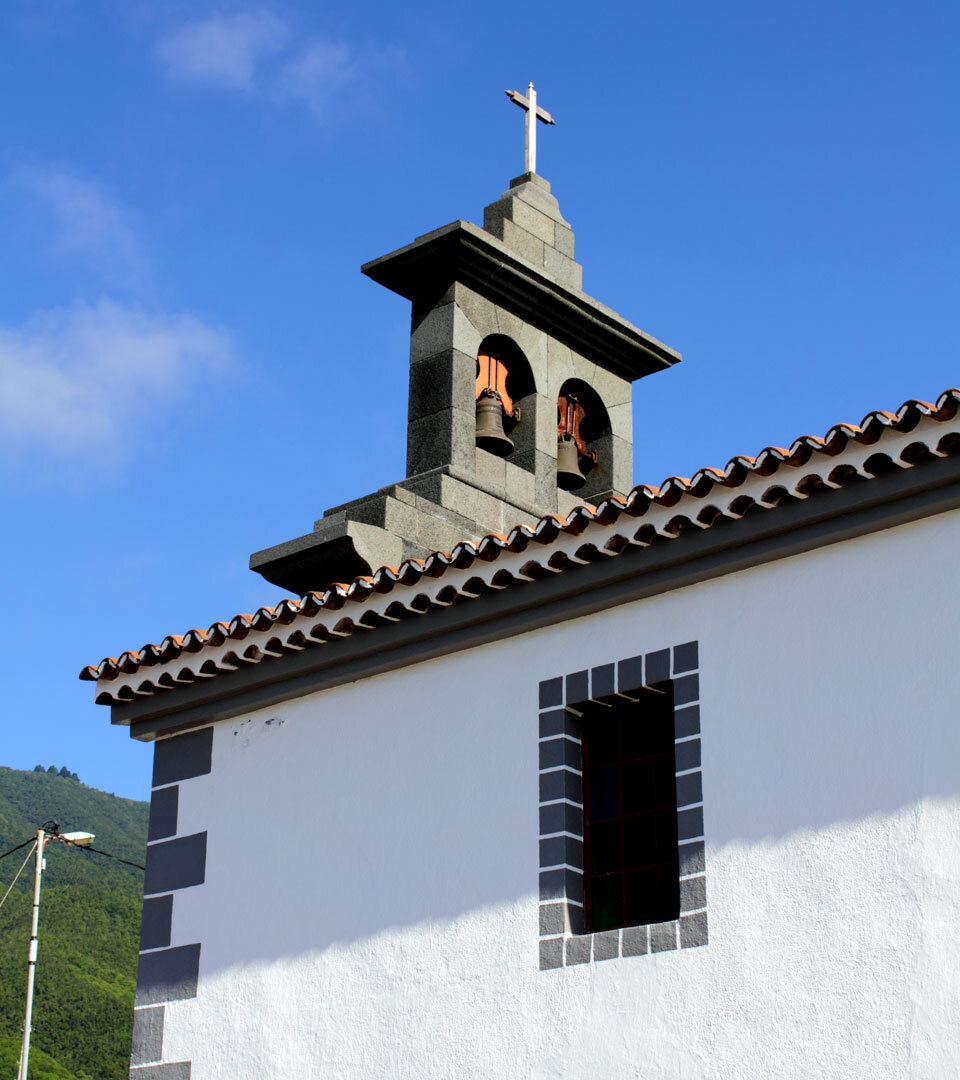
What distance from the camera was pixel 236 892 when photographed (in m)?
10.0

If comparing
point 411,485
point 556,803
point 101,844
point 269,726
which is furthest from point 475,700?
point 101,844

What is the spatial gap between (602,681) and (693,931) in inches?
56.2

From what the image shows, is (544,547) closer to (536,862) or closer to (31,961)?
(536,862)

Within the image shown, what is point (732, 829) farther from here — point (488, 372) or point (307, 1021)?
point (488, 372)

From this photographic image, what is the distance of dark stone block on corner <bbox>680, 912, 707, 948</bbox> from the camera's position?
26.6 feet

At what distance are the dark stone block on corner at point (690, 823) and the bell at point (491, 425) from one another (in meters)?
4.83

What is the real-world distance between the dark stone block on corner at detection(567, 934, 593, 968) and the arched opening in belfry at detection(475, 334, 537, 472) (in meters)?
5.00

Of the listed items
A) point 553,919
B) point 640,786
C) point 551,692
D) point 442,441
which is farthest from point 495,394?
point 553,919

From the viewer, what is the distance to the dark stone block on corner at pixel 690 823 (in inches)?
329

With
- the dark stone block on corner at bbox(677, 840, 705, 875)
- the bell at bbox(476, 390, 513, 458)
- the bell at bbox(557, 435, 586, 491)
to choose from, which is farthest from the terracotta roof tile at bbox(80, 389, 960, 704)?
the bell at bbox(557, 435, 586, 491)

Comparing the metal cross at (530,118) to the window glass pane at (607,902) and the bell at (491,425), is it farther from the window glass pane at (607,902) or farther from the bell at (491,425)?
the window glass pane at (607,902)

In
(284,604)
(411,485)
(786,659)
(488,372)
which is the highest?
(488,372)

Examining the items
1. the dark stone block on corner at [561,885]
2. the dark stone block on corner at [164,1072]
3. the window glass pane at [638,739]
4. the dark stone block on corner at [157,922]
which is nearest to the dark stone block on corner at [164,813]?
the dark stone block on corner at [157,922]

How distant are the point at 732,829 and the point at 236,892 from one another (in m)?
3.20
